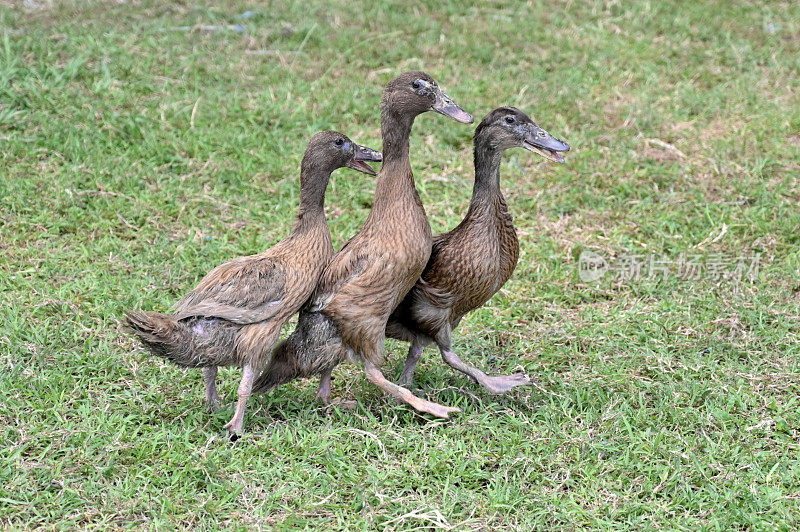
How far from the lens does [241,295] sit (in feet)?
14.6

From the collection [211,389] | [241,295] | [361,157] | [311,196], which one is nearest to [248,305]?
[241,295]

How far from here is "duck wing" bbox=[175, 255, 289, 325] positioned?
14.5 ft

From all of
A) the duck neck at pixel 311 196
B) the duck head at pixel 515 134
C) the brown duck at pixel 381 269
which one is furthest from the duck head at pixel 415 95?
the duck neck at pixel 311 196

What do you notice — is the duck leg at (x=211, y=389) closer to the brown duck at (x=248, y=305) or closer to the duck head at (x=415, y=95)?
the brown duck at (x=248, y=305)

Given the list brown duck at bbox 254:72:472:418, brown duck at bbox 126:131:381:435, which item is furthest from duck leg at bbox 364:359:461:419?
brown duck at bbox 126:131:381:435

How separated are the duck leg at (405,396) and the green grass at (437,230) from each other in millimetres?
102

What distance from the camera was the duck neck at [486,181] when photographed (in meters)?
4.84

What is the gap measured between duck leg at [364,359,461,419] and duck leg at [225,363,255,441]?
0.57 meters

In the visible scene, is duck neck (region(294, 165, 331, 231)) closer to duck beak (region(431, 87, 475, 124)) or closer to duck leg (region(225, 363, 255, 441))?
duck beak (region(431, 87, 475, 124))

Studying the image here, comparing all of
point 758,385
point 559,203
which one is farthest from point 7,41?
point 758,385

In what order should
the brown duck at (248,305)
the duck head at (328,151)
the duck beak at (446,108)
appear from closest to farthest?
the brown duck at (248,305), the duck beak at (446,108), the duck head at (328,151)

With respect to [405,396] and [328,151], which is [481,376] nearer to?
[405,396]

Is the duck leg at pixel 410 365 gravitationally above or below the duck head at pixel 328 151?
below

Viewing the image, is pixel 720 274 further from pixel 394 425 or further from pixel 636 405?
pixel 394 425
